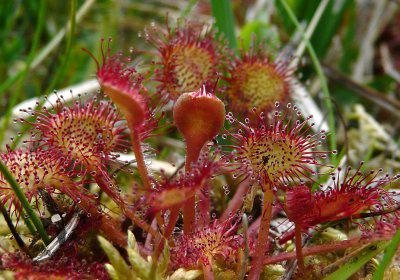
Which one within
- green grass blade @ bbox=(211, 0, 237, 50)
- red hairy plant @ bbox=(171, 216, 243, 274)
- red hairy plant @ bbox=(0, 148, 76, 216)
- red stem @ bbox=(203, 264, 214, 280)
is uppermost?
green grass blade @ bbox=(211, 0, 237, 50)

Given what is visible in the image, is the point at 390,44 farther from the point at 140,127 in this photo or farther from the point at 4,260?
the point at 4,260

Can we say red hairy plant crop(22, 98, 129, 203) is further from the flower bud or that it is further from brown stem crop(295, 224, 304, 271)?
brown stem crop(295, 224, 304, 271)

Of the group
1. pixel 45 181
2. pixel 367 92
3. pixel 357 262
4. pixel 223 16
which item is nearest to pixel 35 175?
pixel 45 181

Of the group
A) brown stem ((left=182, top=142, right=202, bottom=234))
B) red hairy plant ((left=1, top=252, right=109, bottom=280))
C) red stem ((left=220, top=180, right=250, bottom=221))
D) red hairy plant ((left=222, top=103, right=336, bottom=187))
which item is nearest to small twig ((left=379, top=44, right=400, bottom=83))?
red stem ((left=220, top=180, right=250, bottom=221))

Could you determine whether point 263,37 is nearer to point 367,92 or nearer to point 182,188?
point 367,92

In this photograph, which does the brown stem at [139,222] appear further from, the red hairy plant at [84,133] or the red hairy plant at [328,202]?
the red hairy plant at [328,202]
